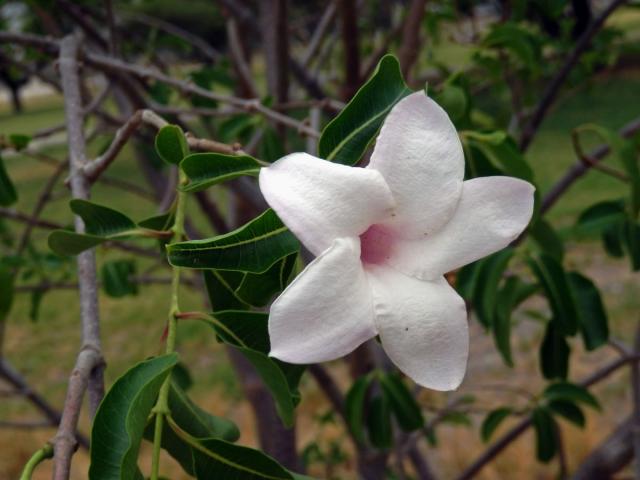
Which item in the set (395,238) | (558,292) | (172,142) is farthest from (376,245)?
(558,292)

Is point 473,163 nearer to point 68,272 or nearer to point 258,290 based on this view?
point 258,290

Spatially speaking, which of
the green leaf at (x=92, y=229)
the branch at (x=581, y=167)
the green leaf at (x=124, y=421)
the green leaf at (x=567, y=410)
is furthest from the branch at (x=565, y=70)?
the green leaf at (x=124, y=421)

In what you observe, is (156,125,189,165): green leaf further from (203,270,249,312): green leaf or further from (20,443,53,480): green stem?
(20,443,53,480): green stem

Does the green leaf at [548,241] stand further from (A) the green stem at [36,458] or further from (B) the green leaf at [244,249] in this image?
(A) the green stem at [36,458]

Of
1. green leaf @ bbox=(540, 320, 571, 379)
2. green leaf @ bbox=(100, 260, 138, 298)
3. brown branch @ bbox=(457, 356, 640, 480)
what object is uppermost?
green leaf @ bbox=(540, 320, 571, 379)

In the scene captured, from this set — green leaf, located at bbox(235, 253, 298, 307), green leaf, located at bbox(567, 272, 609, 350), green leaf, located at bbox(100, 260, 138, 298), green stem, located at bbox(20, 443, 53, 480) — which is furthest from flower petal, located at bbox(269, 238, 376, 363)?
green leaf, located at bbox(100, 260, 138, 298)

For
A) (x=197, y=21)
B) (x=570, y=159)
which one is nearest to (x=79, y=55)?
(x=570, y=159)
